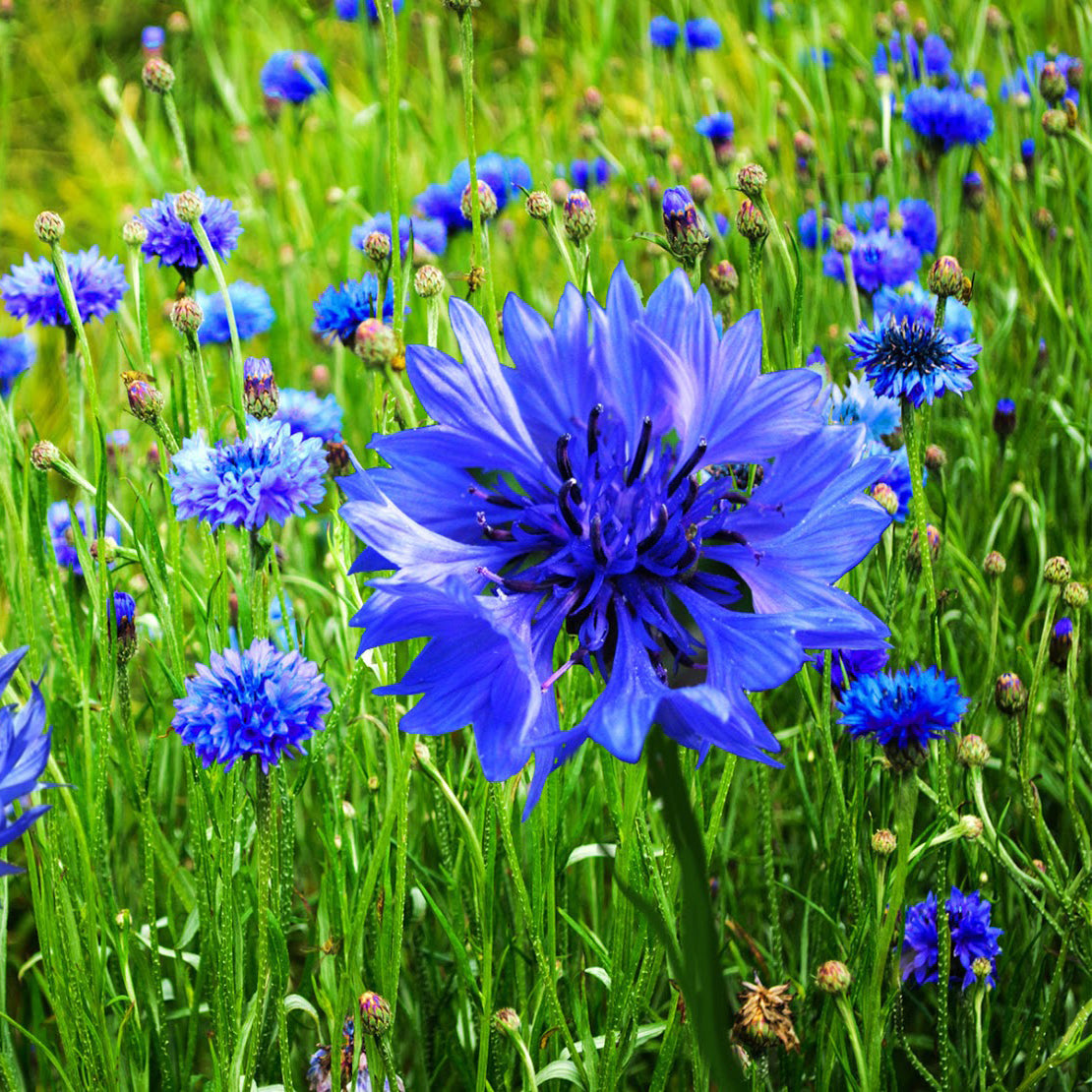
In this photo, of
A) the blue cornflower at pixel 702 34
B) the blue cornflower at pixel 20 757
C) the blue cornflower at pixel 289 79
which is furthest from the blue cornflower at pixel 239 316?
the blue cornflower at pixel 702 34

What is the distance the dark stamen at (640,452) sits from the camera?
2.23 feet

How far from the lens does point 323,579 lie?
1.48 metres

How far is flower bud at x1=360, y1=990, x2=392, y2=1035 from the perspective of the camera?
0.74m

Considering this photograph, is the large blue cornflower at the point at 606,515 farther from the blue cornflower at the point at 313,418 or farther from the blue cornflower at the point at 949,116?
the blue cornflower at the point at 949,116

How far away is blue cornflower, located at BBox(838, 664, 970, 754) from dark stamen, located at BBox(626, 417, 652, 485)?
236mm

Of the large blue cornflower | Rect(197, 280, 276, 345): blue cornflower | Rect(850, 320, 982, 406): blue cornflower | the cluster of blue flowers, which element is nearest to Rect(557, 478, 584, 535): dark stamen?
the large blue cornflower

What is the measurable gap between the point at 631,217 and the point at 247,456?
109cm

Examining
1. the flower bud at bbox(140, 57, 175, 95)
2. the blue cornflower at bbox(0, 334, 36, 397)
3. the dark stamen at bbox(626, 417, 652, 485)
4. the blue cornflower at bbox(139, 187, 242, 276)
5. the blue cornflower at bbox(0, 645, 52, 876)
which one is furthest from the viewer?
the blue cornflower at bbox(0, 334, 36, 397)

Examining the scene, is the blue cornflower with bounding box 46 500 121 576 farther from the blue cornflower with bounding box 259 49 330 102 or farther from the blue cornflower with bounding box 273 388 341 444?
the blue cornflower with bounding box 259 49 330 102

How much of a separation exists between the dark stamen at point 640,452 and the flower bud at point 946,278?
0.94 ft

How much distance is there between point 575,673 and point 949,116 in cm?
107

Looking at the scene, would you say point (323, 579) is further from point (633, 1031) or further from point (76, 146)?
point (76, 146)

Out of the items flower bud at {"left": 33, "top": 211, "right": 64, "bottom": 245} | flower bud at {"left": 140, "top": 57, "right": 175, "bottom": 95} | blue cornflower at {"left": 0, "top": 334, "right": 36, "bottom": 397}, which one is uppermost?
flower bud at {"left": 140, "top": 57, "right": 175, "bottom": 95}

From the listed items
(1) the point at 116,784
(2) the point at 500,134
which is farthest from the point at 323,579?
(2) the point at 500,134
